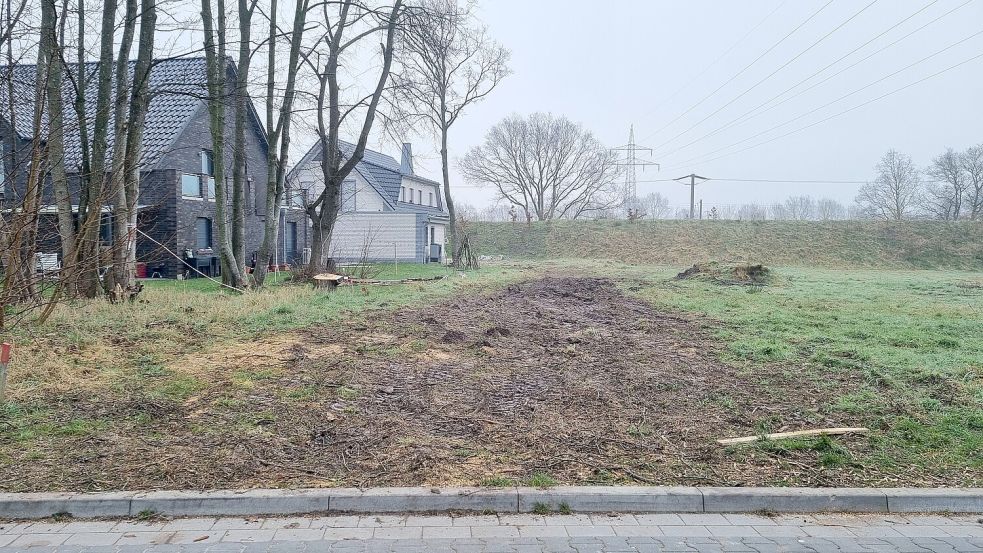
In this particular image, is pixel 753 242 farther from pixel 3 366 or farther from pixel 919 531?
pixel 3 366

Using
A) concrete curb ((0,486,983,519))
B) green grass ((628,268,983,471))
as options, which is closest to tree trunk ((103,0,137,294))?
concrete curb ((0,486,983,519))

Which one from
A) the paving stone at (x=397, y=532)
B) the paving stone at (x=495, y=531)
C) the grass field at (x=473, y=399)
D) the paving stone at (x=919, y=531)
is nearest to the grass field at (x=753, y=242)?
the grass field at (x=473, y=399)

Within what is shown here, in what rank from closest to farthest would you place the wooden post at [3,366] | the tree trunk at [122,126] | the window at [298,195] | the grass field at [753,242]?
the wooden post at [3,366] → the tree trunk at [122,126] → the window at [298,195] → the grass field at [753,242]

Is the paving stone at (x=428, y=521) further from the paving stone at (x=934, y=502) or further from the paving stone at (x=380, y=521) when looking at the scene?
the paving stone at (x=934, y=502)

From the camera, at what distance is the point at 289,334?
408 inches

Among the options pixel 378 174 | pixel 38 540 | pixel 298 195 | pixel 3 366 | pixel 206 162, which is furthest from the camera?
pixel 378 174

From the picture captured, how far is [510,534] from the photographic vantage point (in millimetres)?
3844

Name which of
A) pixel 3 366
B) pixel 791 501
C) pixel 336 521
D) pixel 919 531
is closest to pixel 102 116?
pixel 3 366

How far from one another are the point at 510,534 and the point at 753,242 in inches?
1833

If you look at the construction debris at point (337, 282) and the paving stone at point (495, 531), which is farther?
the construction debris at point (337, 282)

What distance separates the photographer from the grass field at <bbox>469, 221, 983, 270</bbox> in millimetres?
42062

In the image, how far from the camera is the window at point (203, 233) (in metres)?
26.5

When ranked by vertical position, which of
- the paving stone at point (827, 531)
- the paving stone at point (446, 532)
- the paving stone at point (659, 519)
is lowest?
the paving stone at point (827, 531)

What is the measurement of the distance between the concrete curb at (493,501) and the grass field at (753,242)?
126 feet
